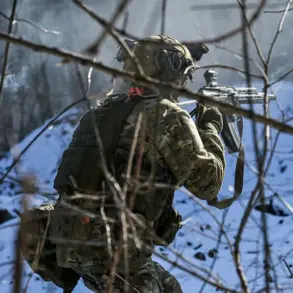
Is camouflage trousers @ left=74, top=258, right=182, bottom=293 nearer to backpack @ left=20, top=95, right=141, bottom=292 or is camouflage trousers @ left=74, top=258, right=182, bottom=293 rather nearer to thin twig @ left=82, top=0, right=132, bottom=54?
backpack @ left=20, top=95, right=141, bottom=292

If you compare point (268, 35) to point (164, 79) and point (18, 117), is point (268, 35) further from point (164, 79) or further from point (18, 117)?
point (164, 79)

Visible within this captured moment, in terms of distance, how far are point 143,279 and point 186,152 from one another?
1.38 feet

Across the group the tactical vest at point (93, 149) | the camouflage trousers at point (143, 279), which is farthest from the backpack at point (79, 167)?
the camouflage trousers at point (143, 279)

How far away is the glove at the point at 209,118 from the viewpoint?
281 cm

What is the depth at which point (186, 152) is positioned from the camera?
2539 mm

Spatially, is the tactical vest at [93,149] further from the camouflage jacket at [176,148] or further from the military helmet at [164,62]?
the military helmet at [164,62]

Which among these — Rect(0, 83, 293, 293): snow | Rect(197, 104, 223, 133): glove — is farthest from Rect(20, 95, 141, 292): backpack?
Rect(0, 83, 293, 293): snow

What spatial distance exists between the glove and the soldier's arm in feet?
0.64

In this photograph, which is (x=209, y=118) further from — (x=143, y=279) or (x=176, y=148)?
(x=143, y=279)

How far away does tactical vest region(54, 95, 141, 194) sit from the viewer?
2.53 metres

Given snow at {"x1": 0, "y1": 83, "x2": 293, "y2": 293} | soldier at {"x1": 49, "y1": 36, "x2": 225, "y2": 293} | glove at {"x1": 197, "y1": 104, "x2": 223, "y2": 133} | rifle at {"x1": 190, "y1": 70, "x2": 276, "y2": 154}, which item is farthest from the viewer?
snow at {"x1": 0, "y1": 83, "x2": 293, "y2": 293}

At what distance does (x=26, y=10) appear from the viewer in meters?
7.43

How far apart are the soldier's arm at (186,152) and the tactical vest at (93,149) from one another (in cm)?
13

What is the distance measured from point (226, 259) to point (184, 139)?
2541 millimetres
